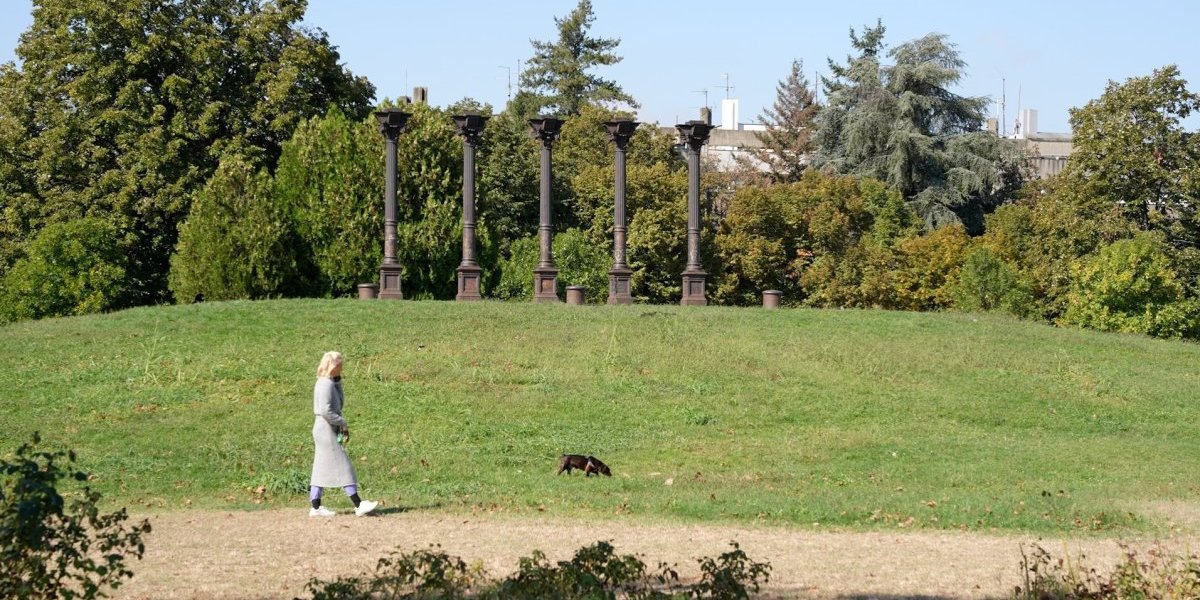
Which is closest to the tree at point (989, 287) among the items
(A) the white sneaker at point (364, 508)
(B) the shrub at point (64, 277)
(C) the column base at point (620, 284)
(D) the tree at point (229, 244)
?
(C) the column base at point (620, 284)

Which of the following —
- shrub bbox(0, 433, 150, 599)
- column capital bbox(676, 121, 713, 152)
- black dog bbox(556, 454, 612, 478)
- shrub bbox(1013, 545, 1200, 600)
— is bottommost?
black dog bbox(556, 454, 612, 478)

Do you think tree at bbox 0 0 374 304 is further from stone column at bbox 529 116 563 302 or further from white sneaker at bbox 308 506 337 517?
white sneaker at bbox 308 506 337 517

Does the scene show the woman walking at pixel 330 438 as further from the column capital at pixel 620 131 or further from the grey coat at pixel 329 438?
the column capital at pixel 620 131

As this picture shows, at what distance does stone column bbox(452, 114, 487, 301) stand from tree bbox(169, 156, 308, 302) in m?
6.97

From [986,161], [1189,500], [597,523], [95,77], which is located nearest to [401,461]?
[597,523]

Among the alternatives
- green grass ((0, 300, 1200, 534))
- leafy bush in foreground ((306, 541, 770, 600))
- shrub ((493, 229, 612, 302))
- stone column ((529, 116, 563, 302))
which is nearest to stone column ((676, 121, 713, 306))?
stone column ((529, 116, 563, 302))

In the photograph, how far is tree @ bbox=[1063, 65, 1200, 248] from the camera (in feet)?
163

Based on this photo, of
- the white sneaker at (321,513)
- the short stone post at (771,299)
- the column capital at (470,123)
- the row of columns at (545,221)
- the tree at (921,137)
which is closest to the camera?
the white sneaker at (321,513)

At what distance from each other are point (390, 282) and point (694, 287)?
868 cm

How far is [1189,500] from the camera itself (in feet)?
62.5

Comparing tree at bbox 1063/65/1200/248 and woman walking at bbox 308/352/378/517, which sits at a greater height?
tree at bbox 1063/65/1200/248

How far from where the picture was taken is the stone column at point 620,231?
40688 mm

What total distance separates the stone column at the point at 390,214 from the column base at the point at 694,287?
813 cm

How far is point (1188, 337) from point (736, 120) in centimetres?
5828
